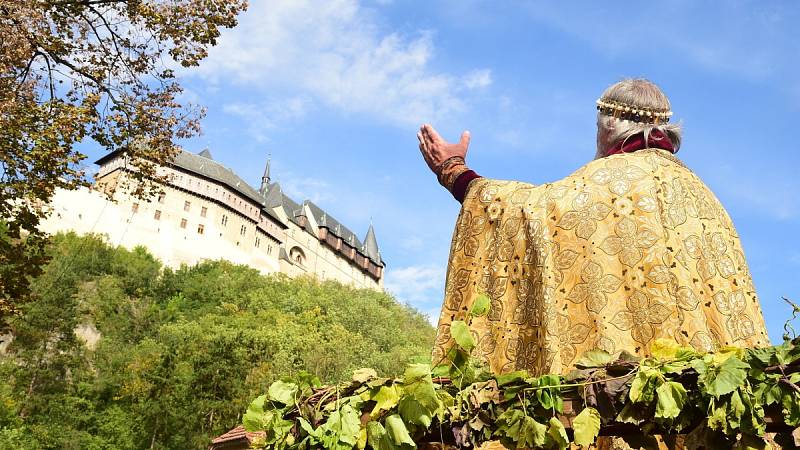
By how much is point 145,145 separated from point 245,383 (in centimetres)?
2454

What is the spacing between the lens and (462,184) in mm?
3766

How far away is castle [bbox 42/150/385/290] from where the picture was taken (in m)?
62.6

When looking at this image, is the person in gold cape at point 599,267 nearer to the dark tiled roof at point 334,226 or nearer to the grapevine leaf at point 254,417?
the grapevine leaf at point 254,417

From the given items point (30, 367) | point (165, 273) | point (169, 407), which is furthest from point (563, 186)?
point (165, 273)

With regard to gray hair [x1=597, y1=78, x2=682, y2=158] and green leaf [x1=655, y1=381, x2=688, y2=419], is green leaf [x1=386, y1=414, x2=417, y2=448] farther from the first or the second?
gray hair [x1=597, y1=78, x2=682, y2=158]

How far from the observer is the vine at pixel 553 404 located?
75.4 inches

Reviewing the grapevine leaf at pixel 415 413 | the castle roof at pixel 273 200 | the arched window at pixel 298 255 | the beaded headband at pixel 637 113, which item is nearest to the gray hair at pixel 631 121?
the beaded headband at pixel 637 113

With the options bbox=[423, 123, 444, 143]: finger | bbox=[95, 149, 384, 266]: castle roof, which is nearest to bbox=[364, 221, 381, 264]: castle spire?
bbox=[95, 149, 384, 266]: castle roof

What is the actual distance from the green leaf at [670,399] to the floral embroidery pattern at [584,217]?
4.27 ft

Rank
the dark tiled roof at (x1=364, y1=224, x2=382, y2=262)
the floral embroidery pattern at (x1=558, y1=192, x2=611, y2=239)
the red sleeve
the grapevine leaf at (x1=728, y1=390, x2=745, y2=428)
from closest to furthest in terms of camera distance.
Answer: the grapevine leaf at (x1=728, y1=390, x2=745, y2=428) < the floral embroidery pattern at (x1=558, y1=192, x2=611, y2=239) < the red sleeve < the dark tiled roof at (x1=364, y1=224, x2=382, y2=262)

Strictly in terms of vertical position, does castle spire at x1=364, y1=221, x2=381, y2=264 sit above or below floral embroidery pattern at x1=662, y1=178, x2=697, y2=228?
above

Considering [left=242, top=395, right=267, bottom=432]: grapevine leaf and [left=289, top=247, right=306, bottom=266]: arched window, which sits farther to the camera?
[left=289, top=247, right=306, bottom=266]: arched window

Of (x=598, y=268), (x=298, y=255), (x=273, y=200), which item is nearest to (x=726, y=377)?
(x=598, y=268)

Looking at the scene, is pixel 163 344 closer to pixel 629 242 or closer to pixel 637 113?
pixel 637 113
